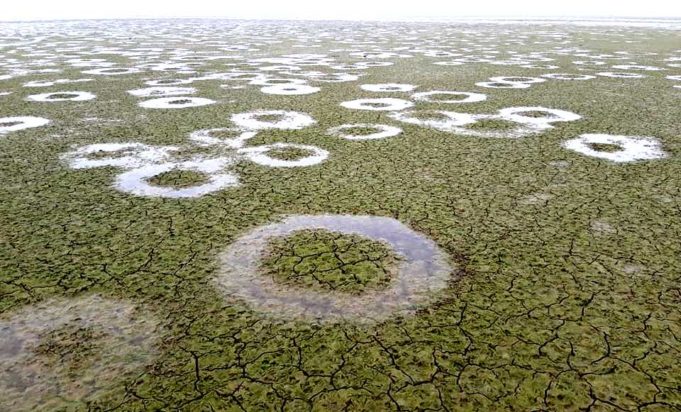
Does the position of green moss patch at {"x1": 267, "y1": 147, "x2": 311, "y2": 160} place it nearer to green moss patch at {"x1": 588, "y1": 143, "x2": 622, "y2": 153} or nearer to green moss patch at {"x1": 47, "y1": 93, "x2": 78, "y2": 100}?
green moss patch at {"x1": 588, "y1": 143, "x2": 622, "y2": 153}

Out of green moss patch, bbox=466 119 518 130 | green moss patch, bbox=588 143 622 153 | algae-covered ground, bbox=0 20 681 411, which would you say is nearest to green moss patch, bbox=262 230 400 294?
algae-covered ground, bbox=0 20 681 411

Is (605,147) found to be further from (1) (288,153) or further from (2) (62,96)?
(2) (62,96)

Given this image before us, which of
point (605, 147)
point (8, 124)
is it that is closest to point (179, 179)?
point (8, 124)

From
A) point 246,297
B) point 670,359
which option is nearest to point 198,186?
point 246,297

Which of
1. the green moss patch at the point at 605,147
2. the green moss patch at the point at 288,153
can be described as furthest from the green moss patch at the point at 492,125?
the green moss patch at the point at 288,153

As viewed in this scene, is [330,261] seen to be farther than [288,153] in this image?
No

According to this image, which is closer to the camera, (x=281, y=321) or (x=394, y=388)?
(x=394, y=388)

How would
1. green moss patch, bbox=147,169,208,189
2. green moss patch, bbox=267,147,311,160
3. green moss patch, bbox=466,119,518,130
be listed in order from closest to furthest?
green moss patch, bbox=147,169,208,189
green moss patch, bbox=267,147,311,160
green moss patch, bbox=466,119,518,130

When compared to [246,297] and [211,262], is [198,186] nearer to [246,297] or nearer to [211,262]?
[211,262]
